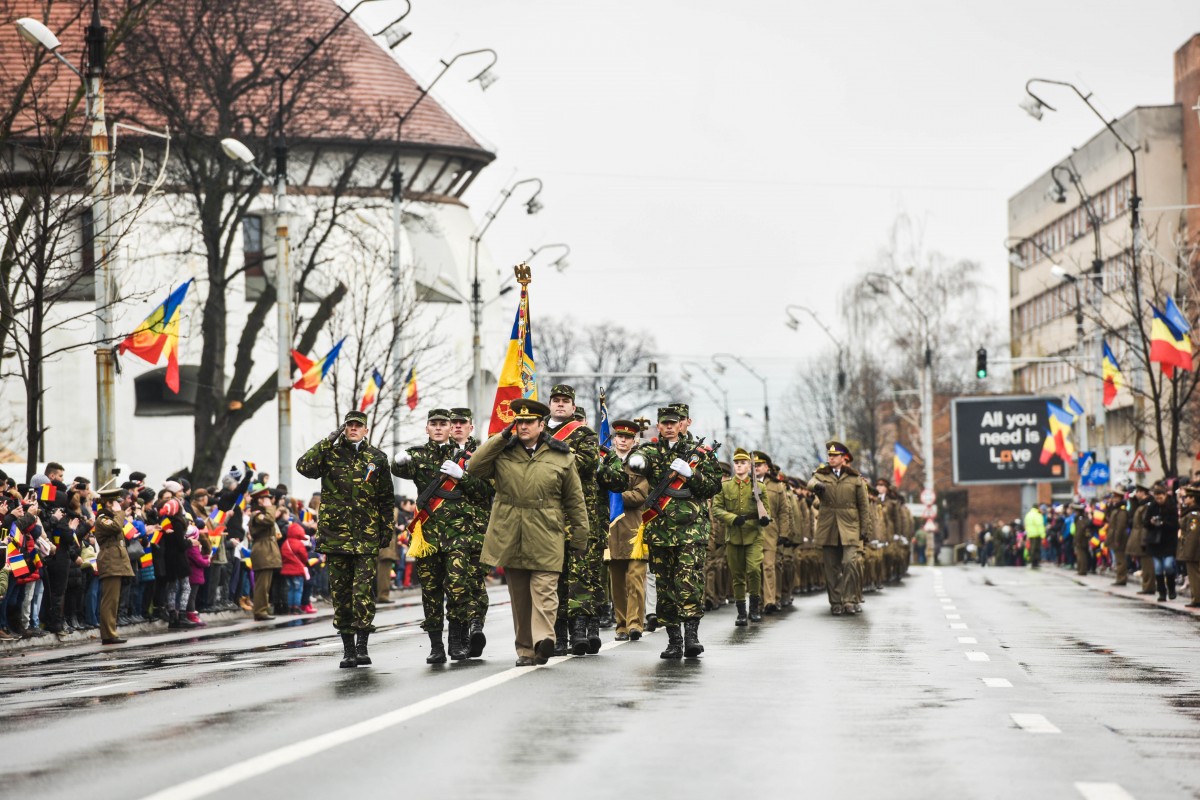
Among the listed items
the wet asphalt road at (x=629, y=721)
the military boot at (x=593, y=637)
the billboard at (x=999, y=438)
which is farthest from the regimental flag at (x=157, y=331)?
the billboard at (x=999, y=438)

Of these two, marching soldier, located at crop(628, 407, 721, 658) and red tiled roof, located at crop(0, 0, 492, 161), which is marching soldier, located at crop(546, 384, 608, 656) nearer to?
marching soldier, located at crop(628, 407, 721, 658)

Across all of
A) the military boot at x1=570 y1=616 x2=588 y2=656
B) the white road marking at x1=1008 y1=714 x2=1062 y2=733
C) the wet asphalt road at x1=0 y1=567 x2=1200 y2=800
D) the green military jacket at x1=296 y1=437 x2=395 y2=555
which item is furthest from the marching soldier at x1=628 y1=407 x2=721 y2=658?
the white road marking at x1=1008 y1=714 x2=1062 y2=733

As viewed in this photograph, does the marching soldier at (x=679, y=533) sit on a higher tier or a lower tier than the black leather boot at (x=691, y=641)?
higher

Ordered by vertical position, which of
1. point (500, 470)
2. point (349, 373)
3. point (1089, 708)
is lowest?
point (1089, 708)

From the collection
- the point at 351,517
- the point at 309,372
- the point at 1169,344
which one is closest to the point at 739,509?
the point at 351,517

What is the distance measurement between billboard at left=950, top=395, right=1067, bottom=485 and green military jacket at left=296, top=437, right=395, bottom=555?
46481 mm

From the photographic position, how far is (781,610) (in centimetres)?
2584

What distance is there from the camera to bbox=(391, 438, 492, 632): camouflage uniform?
576 inches

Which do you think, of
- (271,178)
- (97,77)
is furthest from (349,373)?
(97,77)

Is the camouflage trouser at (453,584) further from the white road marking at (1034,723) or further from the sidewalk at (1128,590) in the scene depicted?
the sidewalk at (1128,590)

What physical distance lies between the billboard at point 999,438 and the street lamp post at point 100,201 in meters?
37.9

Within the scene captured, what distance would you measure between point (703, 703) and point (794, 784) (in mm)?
3471

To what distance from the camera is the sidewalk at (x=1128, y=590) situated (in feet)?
90.2

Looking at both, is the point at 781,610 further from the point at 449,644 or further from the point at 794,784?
the point at 794,784
